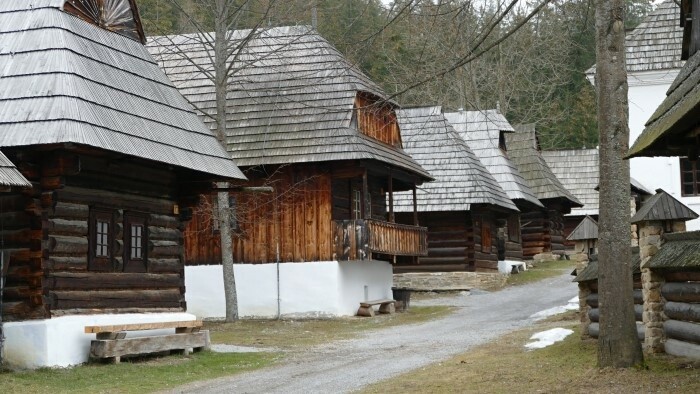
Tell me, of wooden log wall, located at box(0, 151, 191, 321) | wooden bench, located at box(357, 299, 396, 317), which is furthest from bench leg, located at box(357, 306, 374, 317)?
wooden log wall, located at box(0, 151, 191, 321)

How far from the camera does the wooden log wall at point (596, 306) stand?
48.5ft

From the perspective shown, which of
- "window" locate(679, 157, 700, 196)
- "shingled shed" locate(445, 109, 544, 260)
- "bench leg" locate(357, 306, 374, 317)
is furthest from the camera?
"shingled shed" locate(445, 109, 544, 260)

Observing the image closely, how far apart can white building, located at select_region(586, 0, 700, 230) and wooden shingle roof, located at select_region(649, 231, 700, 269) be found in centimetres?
1564

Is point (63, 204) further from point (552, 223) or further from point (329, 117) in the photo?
point (552, 223)

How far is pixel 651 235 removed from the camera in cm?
1399

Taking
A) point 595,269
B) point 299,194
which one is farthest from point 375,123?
point 595,269

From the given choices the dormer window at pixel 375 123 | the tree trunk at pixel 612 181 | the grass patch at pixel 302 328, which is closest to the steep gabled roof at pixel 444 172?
the dormer window at pixel 375 123

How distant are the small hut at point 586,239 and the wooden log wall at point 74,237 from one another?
25.3 feet

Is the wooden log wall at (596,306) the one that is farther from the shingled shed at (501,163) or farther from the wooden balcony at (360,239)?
the shingled shed at (501,163)

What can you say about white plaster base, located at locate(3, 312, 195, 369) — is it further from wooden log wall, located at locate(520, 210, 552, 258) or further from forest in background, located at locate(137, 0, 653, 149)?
wooden log wall, located at locate(520, 210, 552, 258)

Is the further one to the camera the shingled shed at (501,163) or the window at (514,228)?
the window at (514,228)

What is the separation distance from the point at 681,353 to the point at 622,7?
444 centimetres

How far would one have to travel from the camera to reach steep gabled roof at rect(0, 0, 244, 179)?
1481cm

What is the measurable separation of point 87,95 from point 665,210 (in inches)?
339
